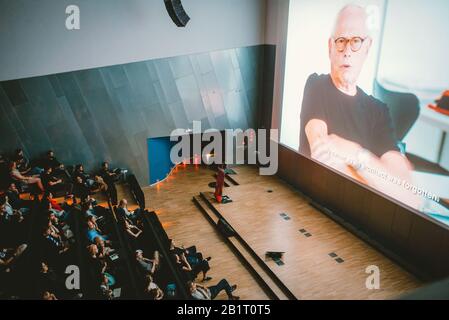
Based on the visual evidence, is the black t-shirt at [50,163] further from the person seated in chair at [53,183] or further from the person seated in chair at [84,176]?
the person seated in chair at [84,176]

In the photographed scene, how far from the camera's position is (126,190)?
9469 millimetres

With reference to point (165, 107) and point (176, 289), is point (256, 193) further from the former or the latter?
point (176, 289)

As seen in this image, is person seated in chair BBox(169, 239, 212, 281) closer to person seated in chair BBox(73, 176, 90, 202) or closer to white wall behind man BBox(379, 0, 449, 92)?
person seated in chair BBox(73, 176, 90, 202)

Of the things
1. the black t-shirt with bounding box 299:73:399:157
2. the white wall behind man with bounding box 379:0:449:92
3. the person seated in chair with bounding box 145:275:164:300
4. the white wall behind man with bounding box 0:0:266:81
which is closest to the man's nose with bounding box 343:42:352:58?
the black t-shirt with bounding box 299:73:399:157

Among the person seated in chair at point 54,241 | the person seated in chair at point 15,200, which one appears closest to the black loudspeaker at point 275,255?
the person seated in chair at point 54,241

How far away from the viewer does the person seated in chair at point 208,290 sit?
5094 mm

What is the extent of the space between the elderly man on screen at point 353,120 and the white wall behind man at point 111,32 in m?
3.08

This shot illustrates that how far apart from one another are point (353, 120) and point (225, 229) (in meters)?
3.40

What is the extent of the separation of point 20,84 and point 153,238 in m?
4.63

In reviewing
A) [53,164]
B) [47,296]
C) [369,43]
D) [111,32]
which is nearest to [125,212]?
[53,164]

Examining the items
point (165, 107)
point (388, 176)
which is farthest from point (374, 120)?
point (165, 107)

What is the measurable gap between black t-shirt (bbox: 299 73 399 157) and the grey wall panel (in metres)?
2.40

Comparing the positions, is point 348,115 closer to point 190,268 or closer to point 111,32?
point 190,268
